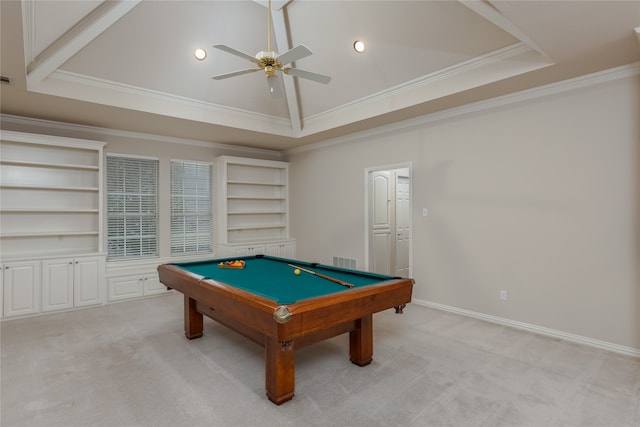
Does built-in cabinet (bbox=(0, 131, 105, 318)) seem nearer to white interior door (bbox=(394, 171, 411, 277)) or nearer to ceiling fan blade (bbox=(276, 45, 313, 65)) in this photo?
ceiling fan blade (bbox=(276, 45, 313, 65))

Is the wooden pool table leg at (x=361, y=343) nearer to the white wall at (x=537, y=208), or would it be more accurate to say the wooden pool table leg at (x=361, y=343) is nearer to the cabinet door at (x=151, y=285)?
the white wall at (x=537, y=208)

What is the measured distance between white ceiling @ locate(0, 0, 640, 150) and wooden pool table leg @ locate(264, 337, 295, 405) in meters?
2.74

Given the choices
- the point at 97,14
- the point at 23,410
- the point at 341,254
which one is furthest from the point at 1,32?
the point at 341,254

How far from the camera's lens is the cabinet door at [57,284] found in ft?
14.5

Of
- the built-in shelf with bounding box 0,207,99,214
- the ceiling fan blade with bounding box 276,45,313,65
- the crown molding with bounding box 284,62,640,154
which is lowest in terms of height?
the built-in shelf with bounding box 0,207,99,214

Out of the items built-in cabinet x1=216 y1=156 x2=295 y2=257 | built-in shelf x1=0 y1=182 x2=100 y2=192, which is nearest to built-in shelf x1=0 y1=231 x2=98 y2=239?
built-in shelf x1=0 y1=182 x2=100 y2=192

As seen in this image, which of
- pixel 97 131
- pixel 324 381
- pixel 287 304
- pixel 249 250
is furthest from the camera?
pixel 249 250

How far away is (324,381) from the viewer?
264 centimetres

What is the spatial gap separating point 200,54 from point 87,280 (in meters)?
3.43

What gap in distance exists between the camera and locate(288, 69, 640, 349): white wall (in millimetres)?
3201

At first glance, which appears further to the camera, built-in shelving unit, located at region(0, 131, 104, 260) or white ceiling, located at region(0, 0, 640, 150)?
built-in shelving unit, located at region(0, 131, 104, 260)

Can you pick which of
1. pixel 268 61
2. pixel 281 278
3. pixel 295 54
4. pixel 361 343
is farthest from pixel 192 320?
pixel 295 54

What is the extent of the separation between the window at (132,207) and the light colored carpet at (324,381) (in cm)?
177

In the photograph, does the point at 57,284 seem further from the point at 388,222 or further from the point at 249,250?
the point at 388,222
